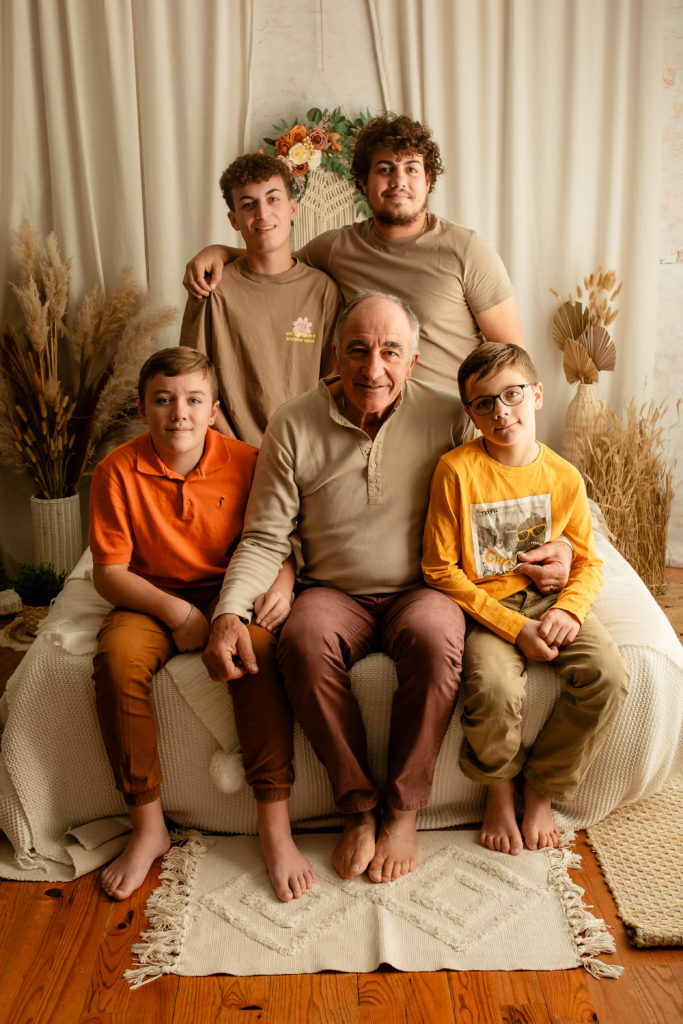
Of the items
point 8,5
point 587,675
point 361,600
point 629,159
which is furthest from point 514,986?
point 8,5

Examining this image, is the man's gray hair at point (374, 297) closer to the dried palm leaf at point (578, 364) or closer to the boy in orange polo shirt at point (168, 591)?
the boy in orange polo shirt at point (168, 591)

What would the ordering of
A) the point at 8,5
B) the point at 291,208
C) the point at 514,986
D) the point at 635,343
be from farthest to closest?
the point at 635,343 < the point at 8,5 < the point at 291,208 < the point at 514,986

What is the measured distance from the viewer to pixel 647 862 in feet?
5.83

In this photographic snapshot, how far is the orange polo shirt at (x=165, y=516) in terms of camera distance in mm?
1936

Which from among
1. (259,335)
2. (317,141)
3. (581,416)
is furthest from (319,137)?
(581,416)

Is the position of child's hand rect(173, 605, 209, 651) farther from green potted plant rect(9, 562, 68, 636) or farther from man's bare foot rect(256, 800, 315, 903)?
green potted plant rect(9, 562, 68, 636)

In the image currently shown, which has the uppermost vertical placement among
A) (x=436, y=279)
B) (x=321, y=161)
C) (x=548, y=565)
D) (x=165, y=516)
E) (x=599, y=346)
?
(x=321, y=161)

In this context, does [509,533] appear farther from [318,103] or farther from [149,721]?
[318,103]

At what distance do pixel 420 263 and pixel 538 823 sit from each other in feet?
5.05

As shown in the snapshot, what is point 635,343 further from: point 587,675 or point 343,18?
point 587,675

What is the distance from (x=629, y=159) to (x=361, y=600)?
2.27 meters

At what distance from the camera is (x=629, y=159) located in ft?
10.8

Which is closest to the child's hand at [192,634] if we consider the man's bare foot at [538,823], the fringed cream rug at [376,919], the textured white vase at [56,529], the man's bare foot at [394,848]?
the fringed cream rug at [376,919]

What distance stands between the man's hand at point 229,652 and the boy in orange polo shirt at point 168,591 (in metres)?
0.04
